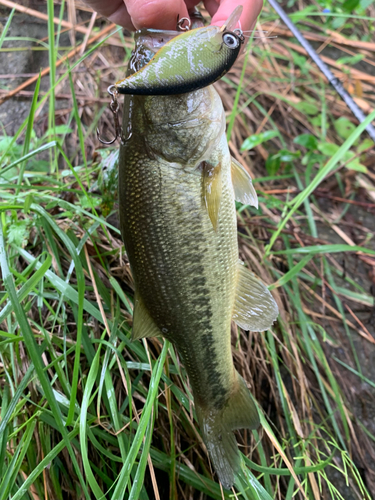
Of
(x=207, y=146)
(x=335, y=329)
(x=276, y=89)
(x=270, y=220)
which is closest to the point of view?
(x=207, y=146)

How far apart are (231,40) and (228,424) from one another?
1424 millimetres

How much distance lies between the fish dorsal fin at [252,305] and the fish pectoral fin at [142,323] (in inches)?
13.9

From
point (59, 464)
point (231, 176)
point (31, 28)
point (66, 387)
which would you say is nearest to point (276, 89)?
point (231, 176)

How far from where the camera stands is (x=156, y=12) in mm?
1267

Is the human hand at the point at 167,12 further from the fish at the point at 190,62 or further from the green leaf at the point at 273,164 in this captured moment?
the green leaf at the point at 273,164

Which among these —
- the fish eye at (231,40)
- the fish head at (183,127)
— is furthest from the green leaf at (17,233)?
the fish eye at (231,40)

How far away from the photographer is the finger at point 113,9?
5.93ft

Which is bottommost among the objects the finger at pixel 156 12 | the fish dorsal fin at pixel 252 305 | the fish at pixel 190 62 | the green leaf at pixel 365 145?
the fish dorsal fin at pixel 252 305

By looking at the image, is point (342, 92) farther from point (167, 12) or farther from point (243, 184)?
point (167, 12)

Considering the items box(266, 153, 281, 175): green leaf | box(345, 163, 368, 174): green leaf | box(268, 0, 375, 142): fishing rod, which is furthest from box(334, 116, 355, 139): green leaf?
box(268, 0, 375, 142): fishing rod

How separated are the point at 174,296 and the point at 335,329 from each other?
53.5 inches

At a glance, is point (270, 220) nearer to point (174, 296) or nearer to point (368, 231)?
point (368, 231)

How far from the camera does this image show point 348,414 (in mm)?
1895

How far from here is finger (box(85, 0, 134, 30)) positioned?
5.93ft
